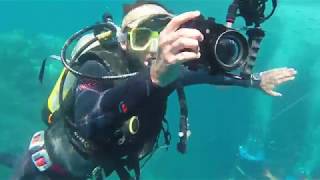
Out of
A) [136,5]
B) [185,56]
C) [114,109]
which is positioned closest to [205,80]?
[136,5]

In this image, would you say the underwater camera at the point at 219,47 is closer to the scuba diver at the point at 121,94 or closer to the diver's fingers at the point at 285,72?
the scuba diver at the point at 121,94

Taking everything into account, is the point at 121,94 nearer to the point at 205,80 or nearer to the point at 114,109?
the point at 114,109

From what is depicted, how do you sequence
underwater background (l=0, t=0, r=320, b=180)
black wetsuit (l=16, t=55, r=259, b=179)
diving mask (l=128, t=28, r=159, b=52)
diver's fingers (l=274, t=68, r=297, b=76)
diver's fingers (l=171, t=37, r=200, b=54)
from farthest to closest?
underwater background (l=0, t=0, r=320, b=180) → diver's fingers (l=274, t=68, r=297, b=76) → black wetsuit (l=16, t=55, r=259, b=179) → diving mask (l=128, t=28, r=159, b=52) → diver's fingers (l=171, t=37, r=200, b=54)

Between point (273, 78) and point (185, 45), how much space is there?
3108 millimetres

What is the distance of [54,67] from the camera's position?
603 inches

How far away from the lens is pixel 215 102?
737 inches

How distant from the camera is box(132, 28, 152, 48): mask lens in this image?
2.95 m

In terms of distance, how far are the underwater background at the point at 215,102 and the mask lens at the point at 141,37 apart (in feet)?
36.3

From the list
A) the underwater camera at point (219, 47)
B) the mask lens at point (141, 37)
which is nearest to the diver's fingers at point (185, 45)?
the underwater camera at point (219, 47)

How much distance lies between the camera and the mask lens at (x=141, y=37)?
295cm

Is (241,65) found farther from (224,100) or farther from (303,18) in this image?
(303,18)

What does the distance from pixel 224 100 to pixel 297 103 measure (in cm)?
385

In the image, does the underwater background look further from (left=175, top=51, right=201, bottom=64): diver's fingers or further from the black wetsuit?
(left=175, top=51, right=201, bottom=64): diver's fingers

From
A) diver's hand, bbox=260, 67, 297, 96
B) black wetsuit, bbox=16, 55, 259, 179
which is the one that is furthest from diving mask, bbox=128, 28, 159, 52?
diver's hand, bbox=260, 67, 297, 96
